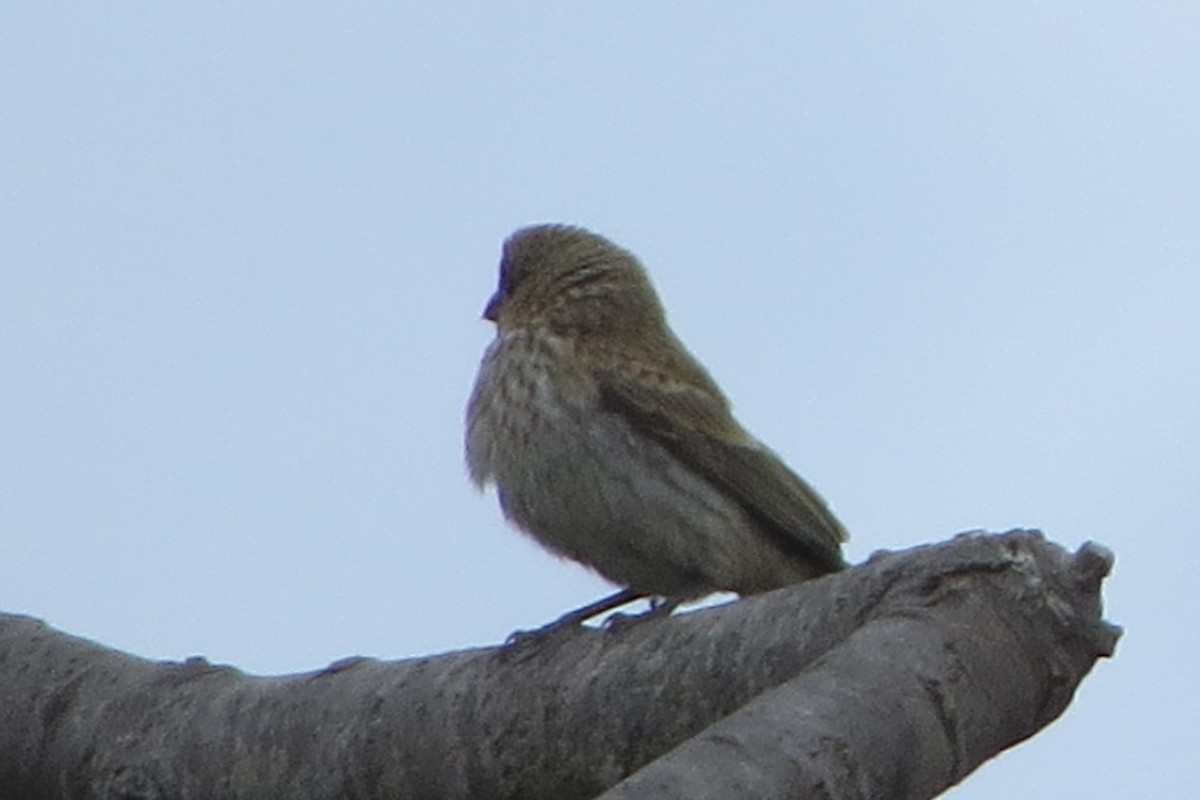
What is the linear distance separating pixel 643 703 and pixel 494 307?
3417 millimetres

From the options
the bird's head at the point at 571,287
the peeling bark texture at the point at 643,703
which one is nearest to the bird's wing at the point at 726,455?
the bird's head at the point at 571,287

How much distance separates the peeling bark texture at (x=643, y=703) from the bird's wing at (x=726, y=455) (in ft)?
5.49

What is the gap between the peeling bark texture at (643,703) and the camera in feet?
14.2

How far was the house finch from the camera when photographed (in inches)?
283

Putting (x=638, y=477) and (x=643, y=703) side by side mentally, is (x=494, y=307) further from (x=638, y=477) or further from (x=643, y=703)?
(x=643, y=703)

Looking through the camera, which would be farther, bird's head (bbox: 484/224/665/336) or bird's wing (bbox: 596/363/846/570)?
bird's head (bbox: 484/224/665/336)

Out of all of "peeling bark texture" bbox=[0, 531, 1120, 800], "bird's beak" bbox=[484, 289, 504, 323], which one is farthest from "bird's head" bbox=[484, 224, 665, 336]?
"peeling bark texture" bbox=[0, 531, 1120, 800]

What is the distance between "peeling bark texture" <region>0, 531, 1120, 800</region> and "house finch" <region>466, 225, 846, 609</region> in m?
1.44

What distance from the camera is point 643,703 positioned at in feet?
17.1

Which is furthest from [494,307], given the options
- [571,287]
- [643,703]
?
A: [643,703]

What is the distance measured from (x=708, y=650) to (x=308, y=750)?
3.76ft

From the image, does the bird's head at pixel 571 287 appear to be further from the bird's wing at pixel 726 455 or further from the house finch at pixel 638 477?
the bird's wing at pixel 726 455

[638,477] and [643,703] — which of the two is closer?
[643,703]

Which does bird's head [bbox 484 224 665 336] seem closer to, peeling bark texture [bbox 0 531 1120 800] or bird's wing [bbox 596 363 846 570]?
bird's wing [bbox 596 363 846 570]
